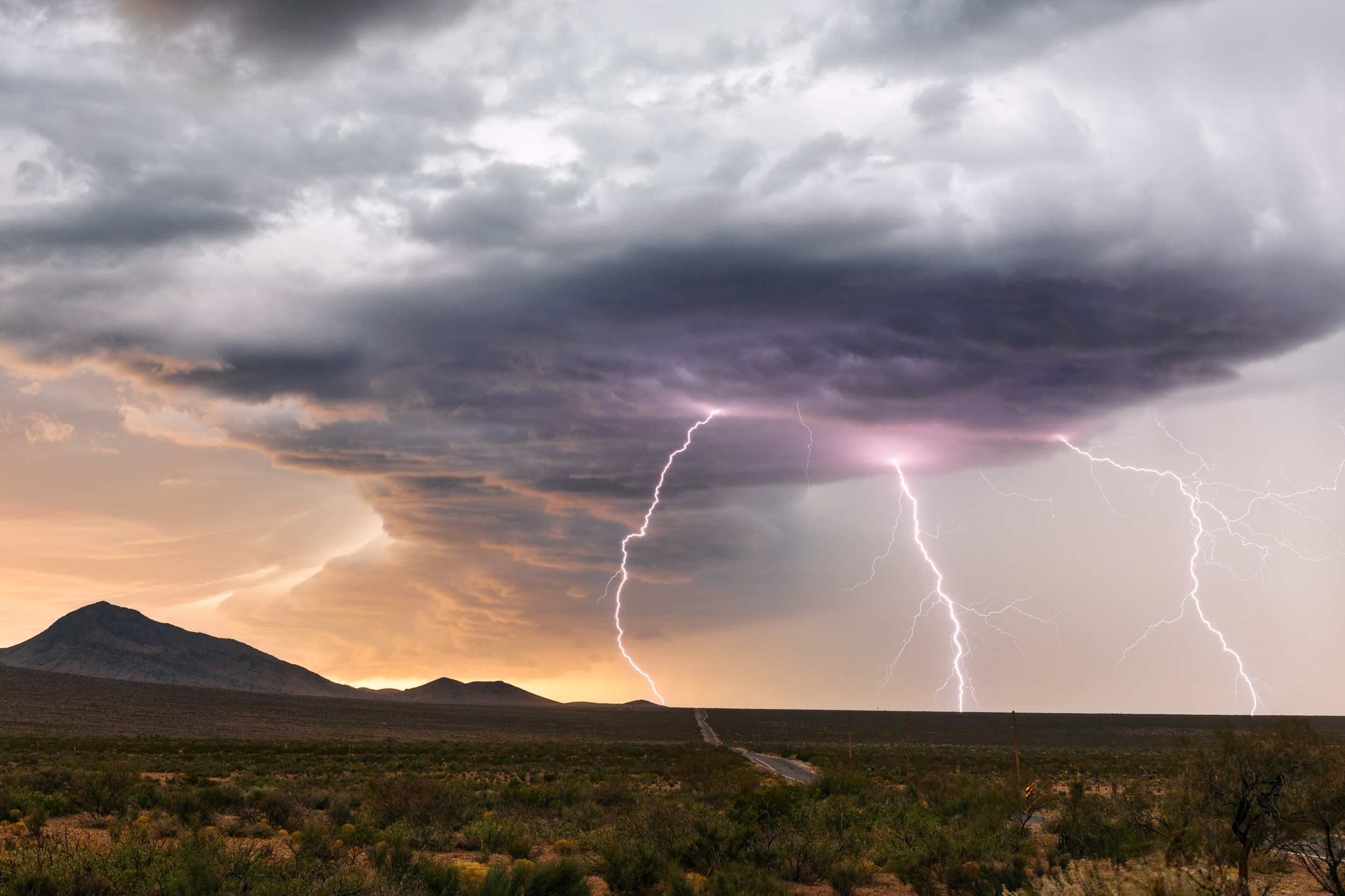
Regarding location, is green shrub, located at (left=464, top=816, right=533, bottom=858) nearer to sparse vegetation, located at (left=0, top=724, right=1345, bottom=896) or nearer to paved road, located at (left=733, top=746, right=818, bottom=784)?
sparse vegetation, located at (left=0, top=724, right=1345, bottom=896)

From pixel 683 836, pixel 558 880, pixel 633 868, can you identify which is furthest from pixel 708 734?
pixel 558 880

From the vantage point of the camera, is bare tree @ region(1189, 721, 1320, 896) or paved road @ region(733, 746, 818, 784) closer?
bare tree @ region(1189, 721, 1320, 896)

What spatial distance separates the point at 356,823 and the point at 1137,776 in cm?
4704

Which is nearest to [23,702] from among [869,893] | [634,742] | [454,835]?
[634,742]

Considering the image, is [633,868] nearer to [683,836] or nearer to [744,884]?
[683,836]

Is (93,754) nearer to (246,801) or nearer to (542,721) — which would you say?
(246,801)

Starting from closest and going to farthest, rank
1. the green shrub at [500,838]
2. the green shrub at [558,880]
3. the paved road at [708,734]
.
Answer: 1. the green shrub at [558,880]
2. the green shrub at [500,838]
3. the paved road at [708,734]

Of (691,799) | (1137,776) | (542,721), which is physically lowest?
(542,721)

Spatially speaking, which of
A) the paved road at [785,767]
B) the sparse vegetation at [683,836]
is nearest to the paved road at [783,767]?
the paved road at [785,767]

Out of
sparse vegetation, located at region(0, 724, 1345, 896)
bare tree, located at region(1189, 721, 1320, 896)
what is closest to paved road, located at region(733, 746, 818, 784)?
sparse vegetation, located at region(0, 724, 1345, 896)

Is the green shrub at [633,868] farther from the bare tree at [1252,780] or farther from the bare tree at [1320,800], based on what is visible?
the bare tree at [1320,800]

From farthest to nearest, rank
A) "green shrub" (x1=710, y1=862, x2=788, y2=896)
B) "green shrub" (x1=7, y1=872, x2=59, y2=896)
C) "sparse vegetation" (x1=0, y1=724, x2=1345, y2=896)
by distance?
"green shrub" (x1=710, y1=862, x2=788, y2=896) < "sparse vegetation" (x1=0, y1=724, x2=1345, y2=896) < "green shrub" (x1=7, y1=872, x2=59, y2=896)

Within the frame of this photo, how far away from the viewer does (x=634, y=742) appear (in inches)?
3767

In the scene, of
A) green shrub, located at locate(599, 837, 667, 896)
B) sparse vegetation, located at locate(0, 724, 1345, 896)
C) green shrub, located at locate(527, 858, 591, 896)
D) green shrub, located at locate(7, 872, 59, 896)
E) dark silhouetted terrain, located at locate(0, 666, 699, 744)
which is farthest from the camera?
dark silhouetted terrain, located at locate(0, 666, 699, 744)
